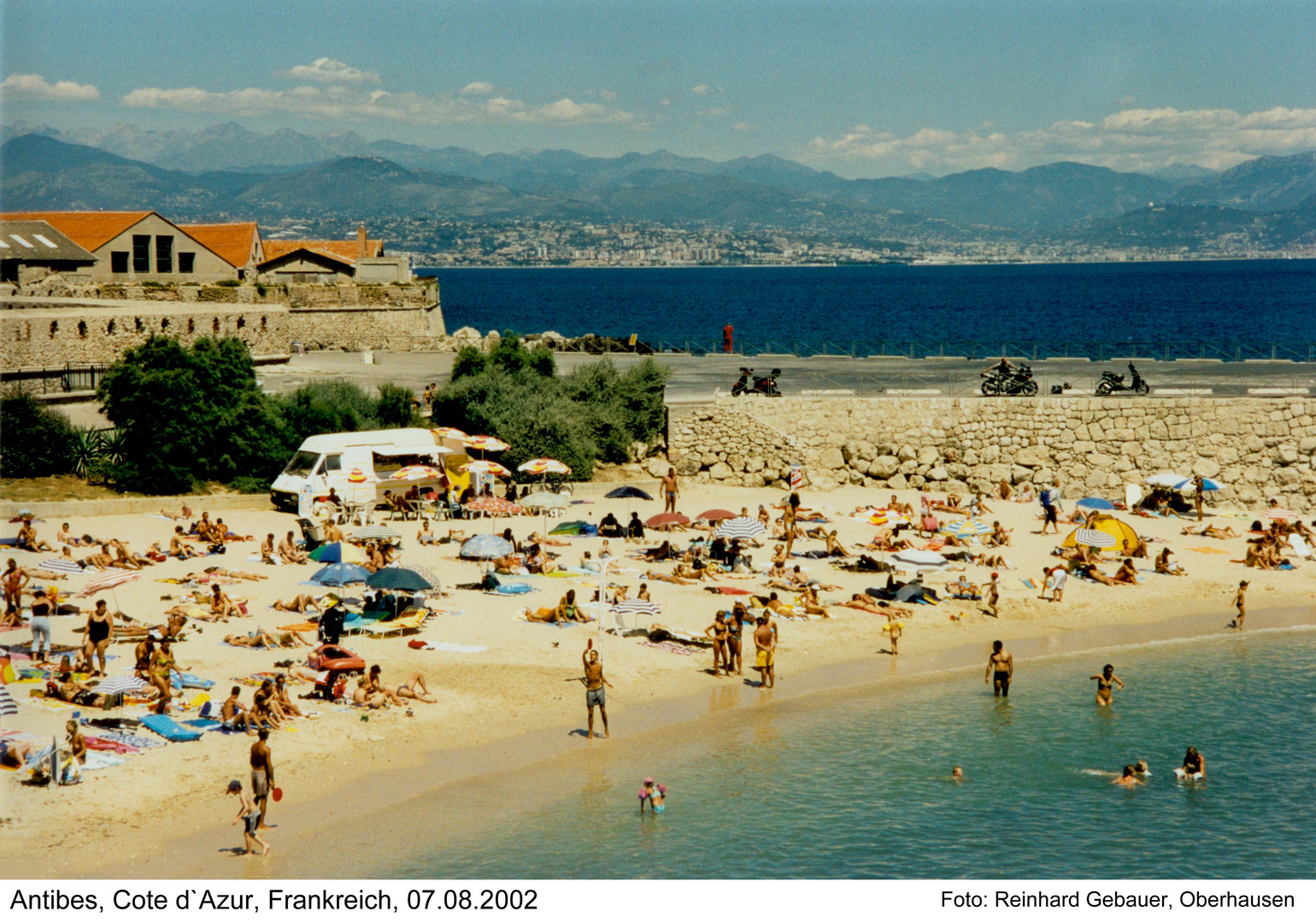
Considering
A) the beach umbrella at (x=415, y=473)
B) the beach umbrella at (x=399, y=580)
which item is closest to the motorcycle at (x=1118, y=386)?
the beach umbrella at (x=415, y=473)

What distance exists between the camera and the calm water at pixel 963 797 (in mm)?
14320

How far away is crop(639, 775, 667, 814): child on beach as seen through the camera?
1511 centimetres

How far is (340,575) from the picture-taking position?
68.8 feet

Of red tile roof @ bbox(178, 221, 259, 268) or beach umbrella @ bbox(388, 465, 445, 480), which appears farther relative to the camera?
red tile roof @ bbox(178, 221, 259, 268)

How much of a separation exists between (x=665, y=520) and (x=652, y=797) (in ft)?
39.9

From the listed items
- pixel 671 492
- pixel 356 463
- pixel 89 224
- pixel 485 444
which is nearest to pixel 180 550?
pixel 356 463

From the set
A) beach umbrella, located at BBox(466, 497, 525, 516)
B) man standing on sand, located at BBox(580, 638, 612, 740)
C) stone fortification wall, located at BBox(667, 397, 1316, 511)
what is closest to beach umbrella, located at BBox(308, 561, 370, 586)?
beach umbrella, located at BBox(466, 497, 525, 516)

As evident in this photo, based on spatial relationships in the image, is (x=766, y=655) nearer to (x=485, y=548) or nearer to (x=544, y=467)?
(x=485, y=548)

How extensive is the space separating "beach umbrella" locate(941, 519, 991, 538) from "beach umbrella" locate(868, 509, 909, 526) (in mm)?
965

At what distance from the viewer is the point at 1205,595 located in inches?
1008

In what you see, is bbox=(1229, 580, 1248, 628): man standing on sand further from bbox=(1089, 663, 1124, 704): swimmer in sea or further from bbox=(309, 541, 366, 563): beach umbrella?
bbox=(309, 541, 366, 563): beach umbrella

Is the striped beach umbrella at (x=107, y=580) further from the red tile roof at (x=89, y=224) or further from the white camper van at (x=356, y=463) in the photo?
the red tile roof at (x=89, y=224)

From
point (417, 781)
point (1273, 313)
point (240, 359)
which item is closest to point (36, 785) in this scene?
point (417, 781)

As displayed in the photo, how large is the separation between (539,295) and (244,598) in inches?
6569
